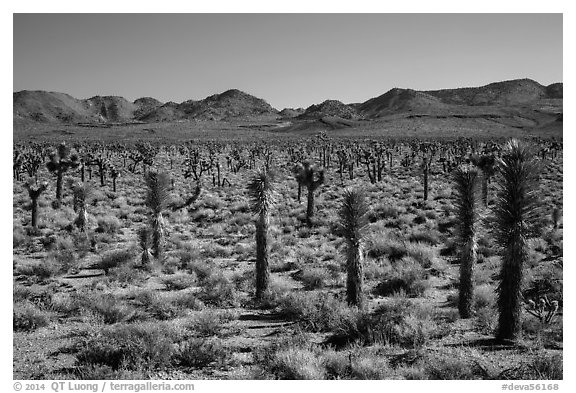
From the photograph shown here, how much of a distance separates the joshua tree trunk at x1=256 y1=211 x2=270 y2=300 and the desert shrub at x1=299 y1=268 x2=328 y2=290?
2.06 m

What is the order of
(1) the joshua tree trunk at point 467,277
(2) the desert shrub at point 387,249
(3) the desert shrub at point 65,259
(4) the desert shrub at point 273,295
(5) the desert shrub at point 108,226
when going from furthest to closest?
1. (5) the desert shrub at point 108,226
2. (2) the desert shrub at point 387,249
3. (3) the desert shrub at point 65,259
4. (4) the desert shrub at point 273,295
5. (1) the joshua tree trunk at point 467,277

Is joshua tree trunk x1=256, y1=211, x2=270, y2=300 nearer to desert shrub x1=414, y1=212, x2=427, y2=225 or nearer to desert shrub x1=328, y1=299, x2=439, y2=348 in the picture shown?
desert shrub x1=328, y1=299, x2=439, y2=348

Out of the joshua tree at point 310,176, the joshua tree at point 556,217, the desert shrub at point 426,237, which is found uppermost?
the joshua tree at point 310,176

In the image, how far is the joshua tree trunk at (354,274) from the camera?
13312 mm

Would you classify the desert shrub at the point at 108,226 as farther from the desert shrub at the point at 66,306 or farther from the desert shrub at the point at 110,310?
the desert shrub at the point at 110,310

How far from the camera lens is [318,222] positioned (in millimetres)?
29000

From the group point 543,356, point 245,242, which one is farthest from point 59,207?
point 543,356

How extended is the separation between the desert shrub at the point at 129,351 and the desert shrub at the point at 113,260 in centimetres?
937

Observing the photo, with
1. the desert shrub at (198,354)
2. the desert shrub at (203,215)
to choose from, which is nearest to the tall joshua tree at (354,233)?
the desert shrub at (198,354)

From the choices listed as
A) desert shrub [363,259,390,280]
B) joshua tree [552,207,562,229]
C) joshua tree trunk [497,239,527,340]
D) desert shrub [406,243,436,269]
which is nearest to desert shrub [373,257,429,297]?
desert shrub [363,259,390,280]

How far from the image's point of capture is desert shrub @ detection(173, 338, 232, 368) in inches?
388

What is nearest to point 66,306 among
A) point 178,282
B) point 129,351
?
point 178,282
